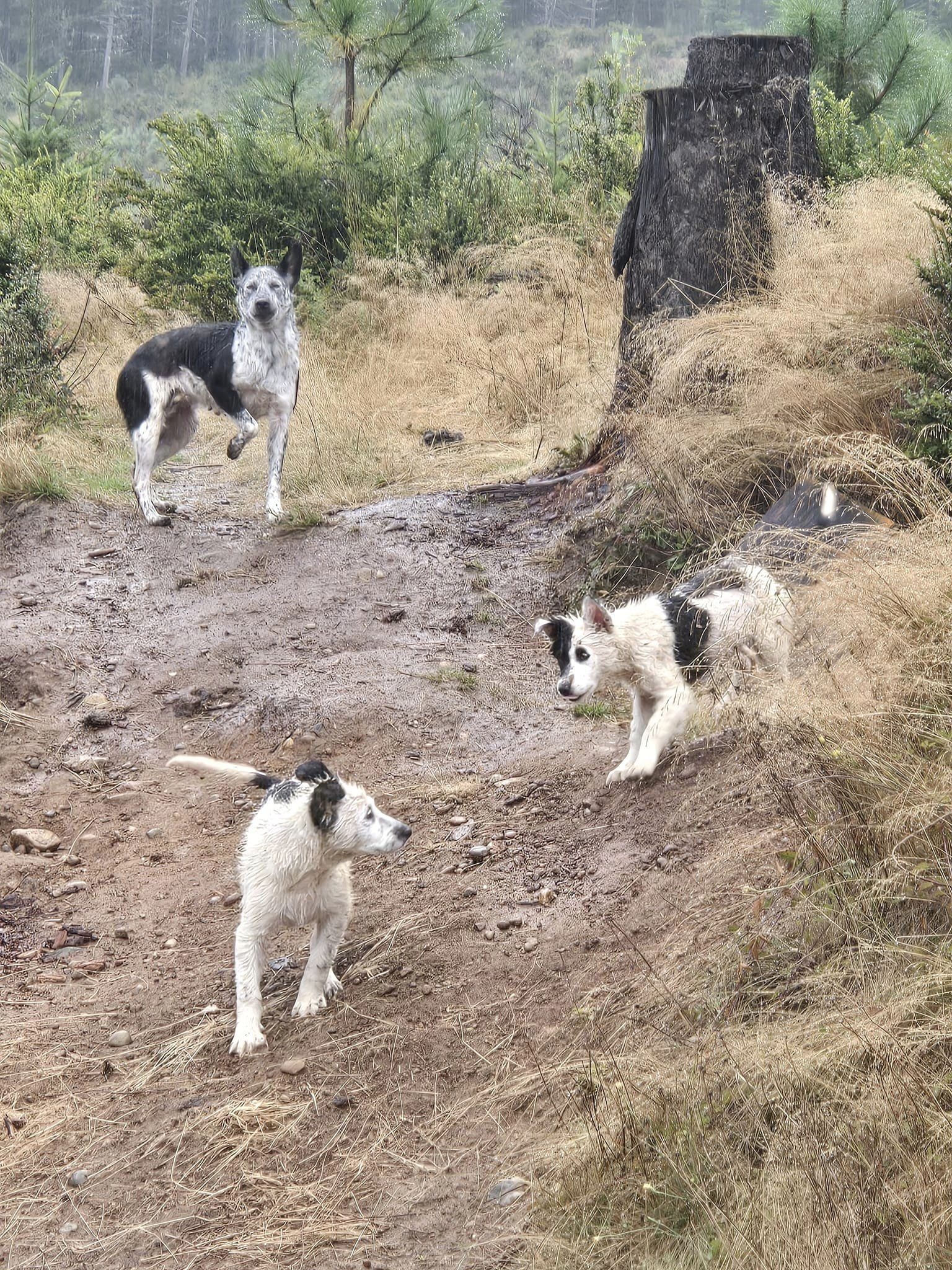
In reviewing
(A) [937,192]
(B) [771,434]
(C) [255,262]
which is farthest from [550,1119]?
(C) [255,262]

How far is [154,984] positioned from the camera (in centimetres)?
422

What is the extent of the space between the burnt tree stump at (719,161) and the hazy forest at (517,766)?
7 centimetres

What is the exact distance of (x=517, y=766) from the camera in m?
5.24

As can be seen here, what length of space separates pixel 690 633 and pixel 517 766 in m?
0.96

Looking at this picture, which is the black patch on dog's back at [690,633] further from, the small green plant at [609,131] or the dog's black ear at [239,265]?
the small green plant at [609,131]

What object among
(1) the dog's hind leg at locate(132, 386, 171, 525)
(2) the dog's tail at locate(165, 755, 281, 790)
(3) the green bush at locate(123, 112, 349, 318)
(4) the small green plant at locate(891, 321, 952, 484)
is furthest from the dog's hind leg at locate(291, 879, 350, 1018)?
(3) the green bush at locate(123, 112, 349, 318)

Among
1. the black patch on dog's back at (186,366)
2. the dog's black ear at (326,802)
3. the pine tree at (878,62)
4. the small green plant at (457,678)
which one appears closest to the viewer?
the dog's black ear at (326,802)

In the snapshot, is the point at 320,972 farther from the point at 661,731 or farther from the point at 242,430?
the point at 242,430

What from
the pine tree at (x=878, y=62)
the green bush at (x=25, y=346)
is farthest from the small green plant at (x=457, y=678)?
the pine tree at (x=878, y=62)

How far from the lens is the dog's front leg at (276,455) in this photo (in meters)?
8.84

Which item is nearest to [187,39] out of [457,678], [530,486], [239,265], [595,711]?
[239,265]

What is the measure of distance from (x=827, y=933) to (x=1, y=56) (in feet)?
218

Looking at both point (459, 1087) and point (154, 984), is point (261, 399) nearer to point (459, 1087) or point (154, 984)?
point (154, 984)

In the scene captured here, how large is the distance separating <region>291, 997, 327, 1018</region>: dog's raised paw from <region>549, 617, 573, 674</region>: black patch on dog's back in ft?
5.15
